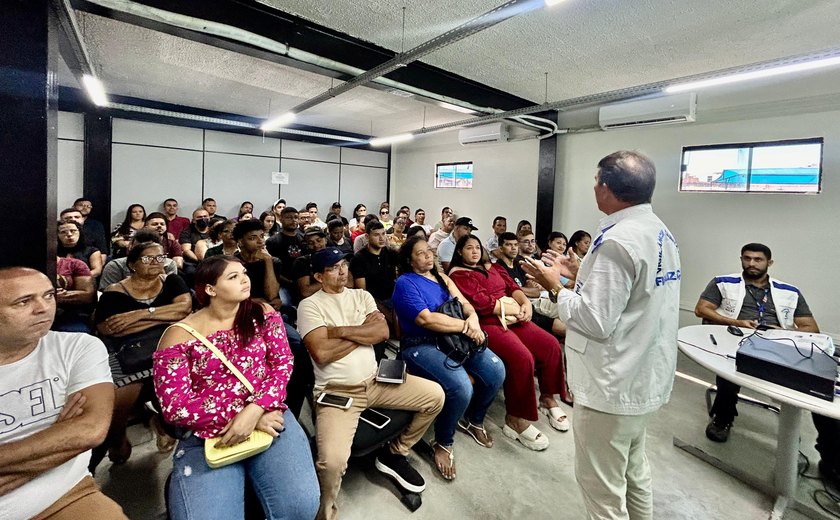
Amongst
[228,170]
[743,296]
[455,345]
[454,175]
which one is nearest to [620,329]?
[455,345]

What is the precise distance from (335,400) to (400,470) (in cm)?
57

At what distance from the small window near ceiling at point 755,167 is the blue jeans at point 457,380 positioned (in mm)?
4163

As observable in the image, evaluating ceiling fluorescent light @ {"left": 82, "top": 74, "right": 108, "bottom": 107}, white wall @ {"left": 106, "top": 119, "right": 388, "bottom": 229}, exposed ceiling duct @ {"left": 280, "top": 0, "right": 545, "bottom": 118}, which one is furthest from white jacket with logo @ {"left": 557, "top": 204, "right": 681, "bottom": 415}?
white wall @ {"left": 106, "top": 119, "right": 388, "bottom": 229}

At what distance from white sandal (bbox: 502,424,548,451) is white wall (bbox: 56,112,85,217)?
7.28 meters

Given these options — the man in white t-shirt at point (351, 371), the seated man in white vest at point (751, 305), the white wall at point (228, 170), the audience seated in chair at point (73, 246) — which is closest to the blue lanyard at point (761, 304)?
the seated man in white vest at point (751, 305)

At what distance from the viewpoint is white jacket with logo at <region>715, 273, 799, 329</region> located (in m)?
3.02

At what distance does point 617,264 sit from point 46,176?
2.86 meters

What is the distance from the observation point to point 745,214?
15.3ft

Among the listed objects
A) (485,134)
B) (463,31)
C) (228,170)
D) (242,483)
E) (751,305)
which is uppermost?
(485,134)

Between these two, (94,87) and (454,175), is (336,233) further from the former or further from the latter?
(454,175)

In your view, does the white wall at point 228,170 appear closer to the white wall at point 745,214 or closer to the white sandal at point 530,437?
the white wall at point 745,214

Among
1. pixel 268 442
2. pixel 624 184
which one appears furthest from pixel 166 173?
pixel 624 184

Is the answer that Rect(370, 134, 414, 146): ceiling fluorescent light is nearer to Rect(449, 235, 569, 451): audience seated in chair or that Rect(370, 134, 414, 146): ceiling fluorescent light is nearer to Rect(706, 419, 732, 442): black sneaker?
Rect(449, 235, 569, 451): audience seated in chair

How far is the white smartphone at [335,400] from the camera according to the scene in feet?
6.55
